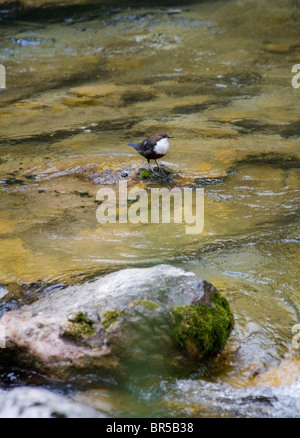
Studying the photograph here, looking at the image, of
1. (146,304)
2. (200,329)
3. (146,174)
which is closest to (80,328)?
(146,304)

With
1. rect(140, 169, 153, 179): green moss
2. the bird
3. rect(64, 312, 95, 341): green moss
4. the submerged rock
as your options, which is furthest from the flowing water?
the bird

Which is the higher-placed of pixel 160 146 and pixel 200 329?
pixel 160 146

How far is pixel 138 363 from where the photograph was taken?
3324 mm

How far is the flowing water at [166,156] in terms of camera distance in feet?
11.7

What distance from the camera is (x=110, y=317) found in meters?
3.32

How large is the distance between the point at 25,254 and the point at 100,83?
6.55 m

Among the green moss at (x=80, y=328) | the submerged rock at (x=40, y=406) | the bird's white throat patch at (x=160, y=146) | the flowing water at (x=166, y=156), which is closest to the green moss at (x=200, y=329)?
the flowing water at (x=166, y=156)

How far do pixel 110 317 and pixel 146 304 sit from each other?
0.81 feet

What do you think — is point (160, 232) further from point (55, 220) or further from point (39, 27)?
point (39, 27)

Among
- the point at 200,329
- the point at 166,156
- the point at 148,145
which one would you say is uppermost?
the point at 148,145

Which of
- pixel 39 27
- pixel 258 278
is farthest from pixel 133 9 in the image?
pixel 258 278

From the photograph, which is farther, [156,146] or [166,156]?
[166,156]

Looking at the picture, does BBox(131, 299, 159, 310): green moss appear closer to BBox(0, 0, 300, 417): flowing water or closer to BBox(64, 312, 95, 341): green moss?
BBox(64, 312, 95, 341): green moss

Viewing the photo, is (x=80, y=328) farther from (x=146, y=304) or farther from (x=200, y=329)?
(x=200, y=329)
